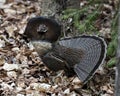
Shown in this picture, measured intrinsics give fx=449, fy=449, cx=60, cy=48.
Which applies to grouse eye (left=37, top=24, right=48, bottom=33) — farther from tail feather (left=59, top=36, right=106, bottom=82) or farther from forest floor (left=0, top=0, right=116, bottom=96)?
forest floor (left=0, top=0, right=116, bottom=96)

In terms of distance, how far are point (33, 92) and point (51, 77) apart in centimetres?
49

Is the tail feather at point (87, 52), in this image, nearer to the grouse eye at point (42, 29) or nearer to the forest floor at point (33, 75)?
the forest floor at point (33, 75)

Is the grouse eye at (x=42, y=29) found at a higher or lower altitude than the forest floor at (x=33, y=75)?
higher

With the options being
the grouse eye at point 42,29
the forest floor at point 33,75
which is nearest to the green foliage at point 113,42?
the forest floor at point 33,75

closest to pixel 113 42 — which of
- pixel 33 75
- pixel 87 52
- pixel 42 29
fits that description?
pixel 87 52

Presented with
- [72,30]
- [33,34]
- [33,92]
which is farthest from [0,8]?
[33,92]

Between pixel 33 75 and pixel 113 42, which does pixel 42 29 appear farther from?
pixel 113 42

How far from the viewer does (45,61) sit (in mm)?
5520

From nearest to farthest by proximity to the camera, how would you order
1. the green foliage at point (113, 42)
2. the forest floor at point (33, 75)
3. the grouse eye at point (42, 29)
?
the forest floor at point (33, 75), the grouse eye at point (42, 29), the green foliage at point (113, 42)

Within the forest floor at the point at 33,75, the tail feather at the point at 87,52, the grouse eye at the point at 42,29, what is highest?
the grouse eye at the point at 42,29

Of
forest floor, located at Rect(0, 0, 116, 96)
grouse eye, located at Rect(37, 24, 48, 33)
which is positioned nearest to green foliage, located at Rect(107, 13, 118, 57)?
forest floor, located at Rect(0, 0, 116, 96)

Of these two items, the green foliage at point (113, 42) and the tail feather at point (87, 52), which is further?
the green foliage at point (113, 42)

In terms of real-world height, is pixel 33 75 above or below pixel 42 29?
below

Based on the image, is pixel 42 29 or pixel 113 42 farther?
pixel 113 42
